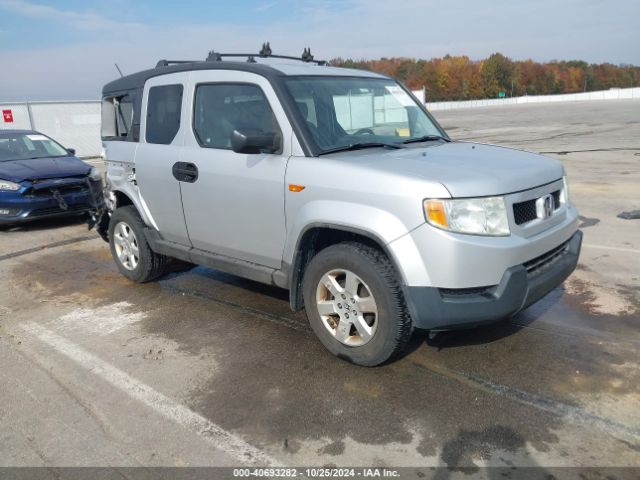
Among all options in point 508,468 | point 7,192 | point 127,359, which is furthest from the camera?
point 7,192

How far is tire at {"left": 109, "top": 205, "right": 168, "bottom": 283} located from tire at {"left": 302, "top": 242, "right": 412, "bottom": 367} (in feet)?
7.63

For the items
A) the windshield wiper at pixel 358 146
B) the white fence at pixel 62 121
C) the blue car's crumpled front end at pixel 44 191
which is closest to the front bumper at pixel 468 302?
the windshield wiper at pixel 358 146

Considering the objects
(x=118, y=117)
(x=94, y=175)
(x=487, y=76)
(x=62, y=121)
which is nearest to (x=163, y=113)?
(x=118, y=117)

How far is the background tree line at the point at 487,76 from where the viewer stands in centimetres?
10812

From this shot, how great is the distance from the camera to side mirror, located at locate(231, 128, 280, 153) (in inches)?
144

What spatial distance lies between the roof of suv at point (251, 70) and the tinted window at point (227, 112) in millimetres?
144

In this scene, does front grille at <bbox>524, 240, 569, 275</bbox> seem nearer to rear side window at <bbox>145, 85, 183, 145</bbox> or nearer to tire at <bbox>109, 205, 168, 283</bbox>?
rear side window at <bbox>145, 85, 183, 145</bbox>

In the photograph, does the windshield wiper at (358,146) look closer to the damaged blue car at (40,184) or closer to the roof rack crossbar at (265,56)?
the roof rack crossbar at (265,56)

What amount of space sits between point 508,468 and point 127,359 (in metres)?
2.73

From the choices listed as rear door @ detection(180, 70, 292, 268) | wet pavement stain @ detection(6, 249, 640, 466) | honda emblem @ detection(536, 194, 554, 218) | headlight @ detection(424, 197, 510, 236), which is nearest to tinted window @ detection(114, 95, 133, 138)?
rear door @ detection(180, 70, 292, 268)

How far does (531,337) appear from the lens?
13.4 feet

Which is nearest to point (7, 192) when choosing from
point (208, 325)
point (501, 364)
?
point (208, 325)

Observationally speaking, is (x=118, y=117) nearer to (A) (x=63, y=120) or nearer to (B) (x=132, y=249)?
(B) (x=132, y=249)

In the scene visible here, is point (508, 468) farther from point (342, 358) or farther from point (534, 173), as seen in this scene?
point (534, 173)
